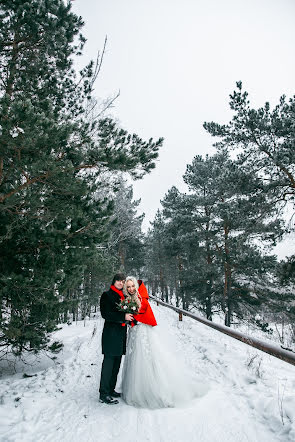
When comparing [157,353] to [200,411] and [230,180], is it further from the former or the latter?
[230,180]

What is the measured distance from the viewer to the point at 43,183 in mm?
4590

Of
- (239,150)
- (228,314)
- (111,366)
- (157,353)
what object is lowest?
(228,314)

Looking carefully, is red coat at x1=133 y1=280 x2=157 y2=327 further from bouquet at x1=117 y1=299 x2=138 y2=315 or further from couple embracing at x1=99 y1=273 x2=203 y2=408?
bouquet at x1=117 y1=299 x2=138 y2=315

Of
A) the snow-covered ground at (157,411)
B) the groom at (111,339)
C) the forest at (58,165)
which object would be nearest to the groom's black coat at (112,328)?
the groom at (111,339)

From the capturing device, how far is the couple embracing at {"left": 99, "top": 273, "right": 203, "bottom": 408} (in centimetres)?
338

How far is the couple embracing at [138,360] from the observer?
3.38m

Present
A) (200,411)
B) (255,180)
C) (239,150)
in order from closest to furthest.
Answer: (200,411) → (255,180) → (239,150)

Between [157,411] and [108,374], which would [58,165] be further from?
[157,411]

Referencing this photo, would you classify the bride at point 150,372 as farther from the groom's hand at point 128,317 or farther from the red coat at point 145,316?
the groom's hand at point 128,317

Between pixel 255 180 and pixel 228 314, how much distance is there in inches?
330

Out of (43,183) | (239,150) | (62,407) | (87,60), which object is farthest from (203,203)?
(62,407)

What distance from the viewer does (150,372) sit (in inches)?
136

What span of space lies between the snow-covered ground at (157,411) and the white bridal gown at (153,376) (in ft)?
0.39

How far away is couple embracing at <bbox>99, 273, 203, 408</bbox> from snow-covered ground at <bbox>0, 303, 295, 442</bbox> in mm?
156
